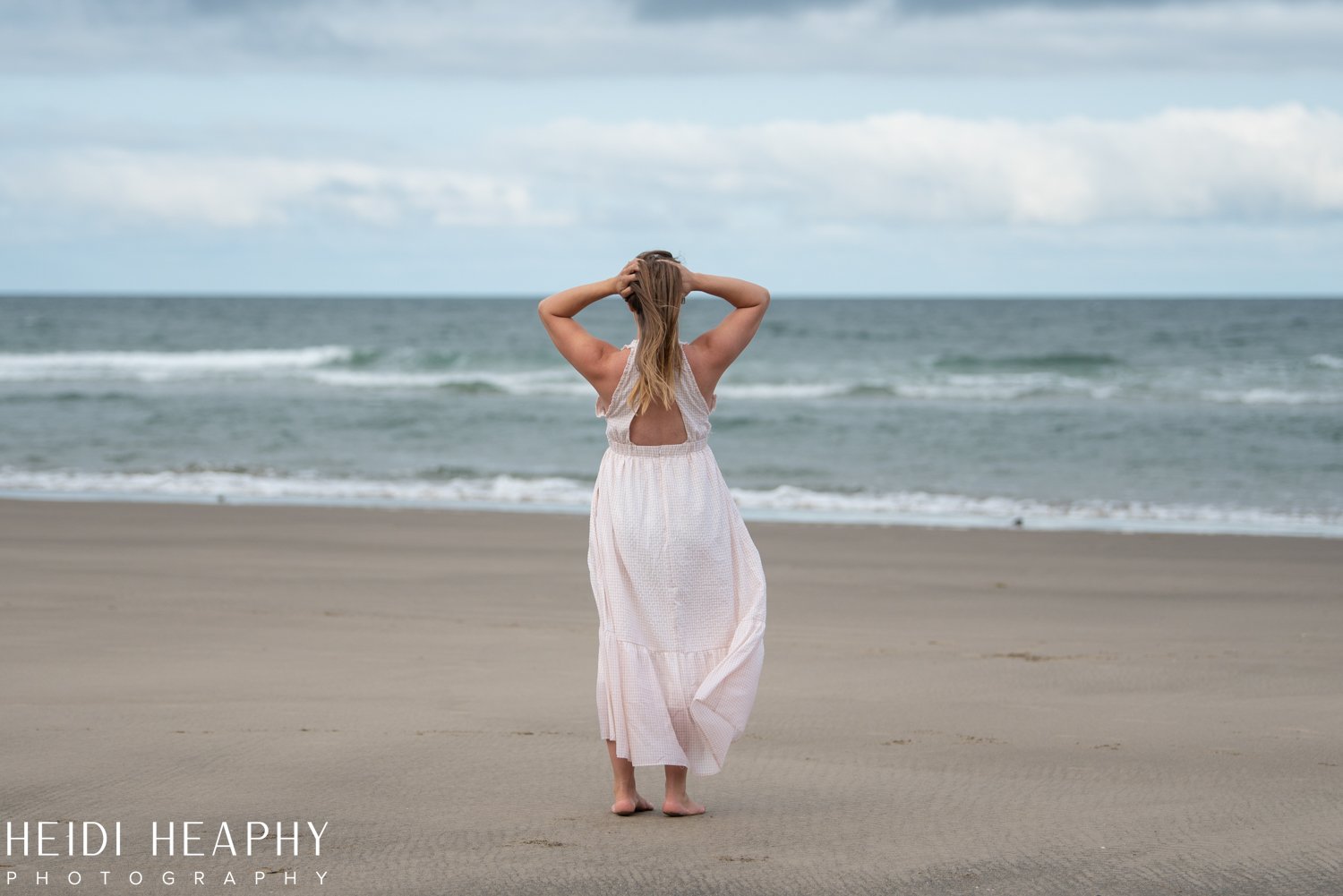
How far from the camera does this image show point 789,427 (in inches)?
805

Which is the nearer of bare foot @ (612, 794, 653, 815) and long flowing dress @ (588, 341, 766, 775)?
long flowing dress @ (588, 341, 766, 775)

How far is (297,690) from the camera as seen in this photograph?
5.42 meters

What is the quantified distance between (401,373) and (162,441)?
53.1 feet

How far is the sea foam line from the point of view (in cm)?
1201

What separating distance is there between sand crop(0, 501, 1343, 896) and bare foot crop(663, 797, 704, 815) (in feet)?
0.33

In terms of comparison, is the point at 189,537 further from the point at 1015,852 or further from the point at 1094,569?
the point at 1015,852

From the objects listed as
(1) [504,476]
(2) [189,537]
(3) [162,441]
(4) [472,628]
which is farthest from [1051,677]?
(3) [162,441]

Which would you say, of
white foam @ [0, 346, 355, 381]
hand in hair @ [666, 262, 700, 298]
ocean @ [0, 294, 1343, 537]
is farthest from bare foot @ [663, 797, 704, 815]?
white foam @ [0, 346, 355, 381]

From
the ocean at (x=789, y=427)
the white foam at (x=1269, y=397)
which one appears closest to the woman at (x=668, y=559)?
the ocean at (x=789, y=427)

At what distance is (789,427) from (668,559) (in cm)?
1689

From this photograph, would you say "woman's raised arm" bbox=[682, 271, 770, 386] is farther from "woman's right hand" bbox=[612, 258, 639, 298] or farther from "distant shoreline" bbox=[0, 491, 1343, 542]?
"distant shoreline" bbox=[0, 491, 1343, 542]

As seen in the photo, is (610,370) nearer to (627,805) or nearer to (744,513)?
(627,805)

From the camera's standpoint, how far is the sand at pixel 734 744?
341 centimetres

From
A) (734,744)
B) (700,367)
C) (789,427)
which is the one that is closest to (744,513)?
(734,744)
